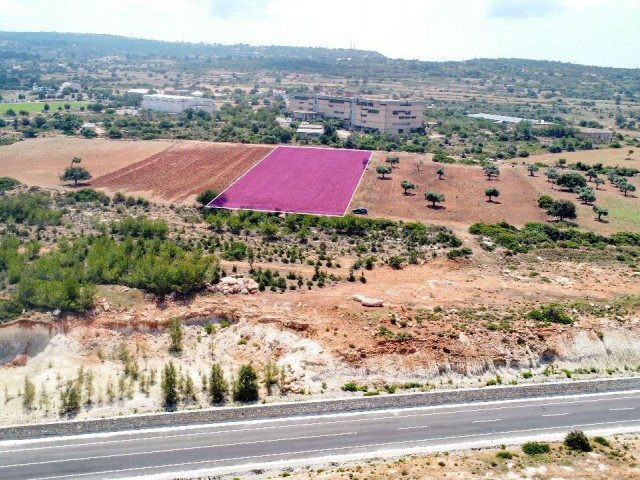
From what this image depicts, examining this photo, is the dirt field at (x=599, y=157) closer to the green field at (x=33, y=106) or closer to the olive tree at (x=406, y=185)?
the olive tree at (x=406, y=185)

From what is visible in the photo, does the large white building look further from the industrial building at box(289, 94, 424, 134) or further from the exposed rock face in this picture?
the exposed rock face

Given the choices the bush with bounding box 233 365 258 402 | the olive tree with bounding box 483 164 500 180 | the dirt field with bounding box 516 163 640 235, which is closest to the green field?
the olive tree with bounding box 483 164 500 180

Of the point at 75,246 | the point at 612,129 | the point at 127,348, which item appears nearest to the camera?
the point at 127,348

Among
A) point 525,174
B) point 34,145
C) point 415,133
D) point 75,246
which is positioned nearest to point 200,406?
point 75,246

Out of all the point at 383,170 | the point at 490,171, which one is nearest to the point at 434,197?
the point at 383,170

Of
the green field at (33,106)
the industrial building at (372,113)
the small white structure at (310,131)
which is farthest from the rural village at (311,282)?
the green field at (33,106)

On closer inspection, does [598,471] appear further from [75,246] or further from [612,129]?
[612,129]
